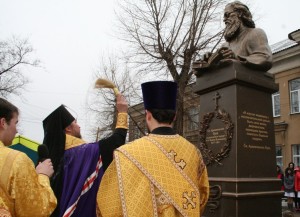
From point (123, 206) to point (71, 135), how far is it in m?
1.30

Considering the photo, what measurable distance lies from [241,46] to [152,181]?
148 inches

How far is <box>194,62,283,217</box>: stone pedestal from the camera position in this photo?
4797 mm

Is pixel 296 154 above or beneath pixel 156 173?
above

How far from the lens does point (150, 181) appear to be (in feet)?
8.05

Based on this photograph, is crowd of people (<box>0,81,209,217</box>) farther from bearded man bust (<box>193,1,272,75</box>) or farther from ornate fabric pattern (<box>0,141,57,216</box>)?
bearded man bust (<box>193,1,272,75</box>)

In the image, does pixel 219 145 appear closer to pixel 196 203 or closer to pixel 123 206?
pixel 196 203

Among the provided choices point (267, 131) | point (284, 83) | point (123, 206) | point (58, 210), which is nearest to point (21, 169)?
point (123, 206)

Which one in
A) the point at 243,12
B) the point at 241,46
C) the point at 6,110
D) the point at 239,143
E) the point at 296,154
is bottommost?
the point at 6,110

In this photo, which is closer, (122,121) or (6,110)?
(6,110)

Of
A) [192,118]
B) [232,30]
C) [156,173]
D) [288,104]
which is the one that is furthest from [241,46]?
[288,104]

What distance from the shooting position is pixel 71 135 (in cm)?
347

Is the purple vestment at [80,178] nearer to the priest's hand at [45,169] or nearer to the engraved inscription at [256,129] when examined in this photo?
the priest's hand at [45,169]

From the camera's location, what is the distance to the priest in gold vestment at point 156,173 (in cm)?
241

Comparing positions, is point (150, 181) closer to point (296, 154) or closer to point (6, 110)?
point (6, 110)
